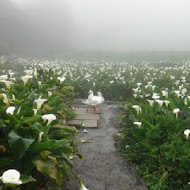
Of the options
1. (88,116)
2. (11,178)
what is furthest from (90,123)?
(11,178)

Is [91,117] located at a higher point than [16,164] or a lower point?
lower

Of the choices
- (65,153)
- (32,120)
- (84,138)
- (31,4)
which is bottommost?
(84,138)

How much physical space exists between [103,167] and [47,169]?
1.48 metres

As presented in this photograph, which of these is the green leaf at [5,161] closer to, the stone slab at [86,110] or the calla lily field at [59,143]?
the calla lily field at [59,143]

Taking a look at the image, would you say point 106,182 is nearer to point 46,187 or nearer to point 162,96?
point 46,187

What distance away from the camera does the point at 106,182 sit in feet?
11.7

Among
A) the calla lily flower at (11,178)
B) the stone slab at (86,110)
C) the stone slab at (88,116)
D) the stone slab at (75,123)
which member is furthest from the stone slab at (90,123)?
the calla lily flower at (11,178)

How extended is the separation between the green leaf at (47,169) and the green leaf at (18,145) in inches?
6.4

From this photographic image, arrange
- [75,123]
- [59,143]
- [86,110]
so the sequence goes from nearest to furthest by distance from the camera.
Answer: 1. [59,143]
2. [75,123]
3. [86,110]

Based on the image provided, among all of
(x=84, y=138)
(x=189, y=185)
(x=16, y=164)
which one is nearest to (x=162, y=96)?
(x=84, y=138)

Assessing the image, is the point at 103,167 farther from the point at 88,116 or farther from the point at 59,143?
the point at 88,116

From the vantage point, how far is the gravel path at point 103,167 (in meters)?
3.49

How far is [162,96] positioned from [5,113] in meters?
3.78

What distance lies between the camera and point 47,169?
8.66 ft
